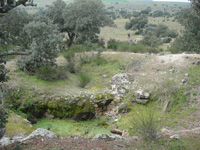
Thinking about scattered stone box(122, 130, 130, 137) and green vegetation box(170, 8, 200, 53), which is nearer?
scattered stone box(122, 130, 130, 137)

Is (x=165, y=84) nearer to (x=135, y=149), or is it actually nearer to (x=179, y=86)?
(x=179, y=86)

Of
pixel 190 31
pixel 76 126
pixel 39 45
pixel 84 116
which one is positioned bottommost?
pixel 76 126

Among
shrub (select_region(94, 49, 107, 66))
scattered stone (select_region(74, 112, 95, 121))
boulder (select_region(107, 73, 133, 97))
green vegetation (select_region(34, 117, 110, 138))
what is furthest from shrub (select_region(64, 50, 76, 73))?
green vegetation (select_region(34, 117, 110, 138))

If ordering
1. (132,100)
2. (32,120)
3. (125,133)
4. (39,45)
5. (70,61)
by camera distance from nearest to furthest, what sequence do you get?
(125,133)
(32,120)
(132,100)
(39,45)
(70,61)

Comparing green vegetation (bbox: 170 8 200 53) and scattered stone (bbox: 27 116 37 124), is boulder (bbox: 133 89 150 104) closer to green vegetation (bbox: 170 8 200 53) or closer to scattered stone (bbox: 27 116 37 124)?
scattered stone (bbox: 27 116 37 124)

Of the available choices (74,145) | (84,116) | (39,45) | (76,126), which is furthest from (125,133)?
(39,45)

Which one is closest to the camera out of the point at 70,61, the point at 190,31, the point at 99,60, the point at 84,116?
the point at 84,116

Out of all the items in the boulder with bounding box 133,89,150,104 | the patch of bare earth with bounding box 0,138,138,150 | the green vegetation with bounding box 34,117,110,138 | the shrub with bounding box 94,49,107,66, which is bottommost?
the green vegetation with bounding box 34,117,110,138

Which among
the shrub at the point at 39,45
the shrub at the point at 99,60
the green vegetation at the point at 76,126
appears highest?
the shrub at the point at 39,45

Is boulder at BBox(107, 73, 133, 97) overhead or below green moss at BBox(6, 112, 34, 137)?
overhead

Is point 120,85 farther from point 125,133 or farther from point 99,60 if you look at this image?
point 99,60

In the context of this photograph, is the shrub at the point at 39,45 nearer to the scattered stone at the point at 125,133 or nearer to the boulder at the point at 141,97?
the boulder at the point at 141,97

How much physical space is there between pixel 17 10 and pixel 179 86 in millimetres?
14770

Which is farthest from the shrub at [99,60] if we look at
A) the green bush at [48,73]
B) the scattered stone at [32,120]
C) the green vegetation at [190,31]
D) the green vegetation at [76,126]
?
the scattered stone at [32,120]
